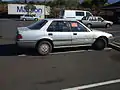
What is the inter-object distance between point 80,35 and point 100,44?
4.04 ft

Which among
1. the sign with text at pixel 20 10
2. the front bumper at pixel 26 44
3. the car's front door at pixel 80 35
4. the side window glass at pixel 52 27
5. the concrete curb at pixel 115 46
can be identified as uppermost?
the sign with text at pixel 20 10

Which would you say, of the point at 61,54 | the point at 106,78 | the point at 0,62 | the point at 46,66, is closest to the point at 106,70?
the point at 106,78

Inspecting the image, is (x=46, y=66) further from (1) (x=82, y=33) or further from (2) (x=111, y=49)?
(2) (x=111, y=49)

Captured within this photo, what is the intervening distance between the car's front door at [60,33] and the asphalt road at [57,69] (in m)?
0.50

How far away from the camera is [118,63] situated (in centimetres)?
864

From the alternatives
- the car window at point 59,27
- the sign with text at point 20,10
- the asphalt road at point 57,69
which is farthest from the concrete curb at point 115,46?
the sign with text at point 20,10

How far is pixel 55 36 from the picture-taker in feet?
32.7

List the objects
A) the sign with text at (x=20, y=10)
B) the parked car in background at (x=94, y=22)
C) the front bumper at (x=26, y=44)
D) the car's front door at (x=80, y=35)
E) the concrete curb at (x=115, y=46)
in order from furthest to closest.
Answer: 1. the sign with text at (x=20, y=10)
2. the parked car in background at (x=94, y=22)
3. the concrete curb at (x=115, y=46)
4. the car's front door at (x=80, y=35)
5. the front bumper at (x=26, y=44)

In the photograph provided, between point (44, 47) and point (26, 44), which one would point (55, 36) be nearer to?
point (44, 47)

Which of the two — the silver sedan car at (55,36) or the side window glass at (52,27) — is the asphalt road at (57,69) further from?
the side window glass at (52,27)

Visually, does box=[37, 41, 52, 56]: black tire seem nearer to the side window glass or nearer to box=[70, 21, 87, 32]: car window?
the side window glass

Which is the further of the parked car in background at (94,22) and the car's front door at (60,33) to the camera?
the parked car in background at (94,22)

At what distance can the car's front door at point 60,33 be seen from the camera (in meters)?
9.97

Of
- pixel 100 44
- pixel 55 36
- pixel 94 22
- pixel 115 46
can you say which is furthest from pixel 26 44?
pixel 94 22
